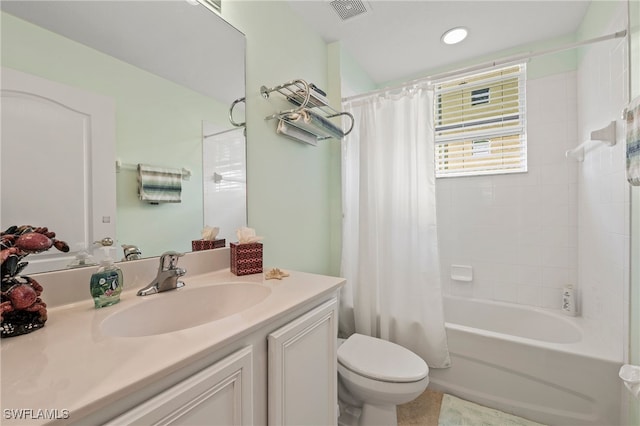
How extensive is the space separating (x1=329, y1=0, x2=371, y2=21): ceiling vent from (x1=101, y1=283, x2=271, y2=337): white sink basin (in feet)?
5.38

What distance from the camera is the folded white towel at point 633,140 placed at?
92 centimetres

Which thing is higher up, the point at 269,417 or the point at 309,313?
the point at 309,313

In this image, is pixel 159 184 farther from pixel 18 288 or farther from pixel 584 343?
pixel 584 343

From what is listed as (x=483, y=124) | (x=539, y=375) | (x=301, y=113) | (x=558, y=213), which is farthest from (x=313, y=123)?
(x=558, y=213)

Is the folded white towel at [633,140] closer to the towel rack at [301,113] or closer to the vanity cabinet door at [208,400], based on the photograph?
the towel rack at [301,113]

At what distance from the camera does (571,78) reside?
1.92m

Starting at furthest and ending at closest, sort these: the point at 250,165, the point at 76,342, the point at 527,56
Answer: the point at 527,56, the point at 250,165, the point at 76,342

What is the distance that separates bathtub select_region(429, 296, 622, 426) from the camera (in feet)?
4.26

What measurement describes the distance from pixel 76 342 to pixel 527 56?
7.39 feet

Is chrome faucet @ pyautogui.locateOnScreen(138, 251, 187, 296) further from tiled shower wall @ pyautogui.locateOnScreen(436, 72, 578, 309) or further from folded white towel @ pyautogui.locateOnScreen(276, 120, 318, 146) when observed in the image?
tiled shower wall @ pyautogui.locateOnScreen(436, 72, 578, 309)

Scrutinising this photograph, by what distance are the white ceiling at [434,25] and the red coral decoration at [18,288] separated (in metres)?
1.70

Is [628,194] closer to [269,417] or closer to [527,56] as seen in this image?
[527,56]

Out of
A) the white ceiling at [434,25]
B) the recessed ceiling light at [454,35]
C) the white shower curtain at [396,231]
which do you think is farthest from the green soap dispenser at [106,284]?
the recessed ceiling light at [454,35]

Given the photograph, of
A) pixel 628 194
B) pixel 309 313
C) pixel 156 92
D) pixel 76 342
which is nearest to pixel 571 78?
pixel 628 194
